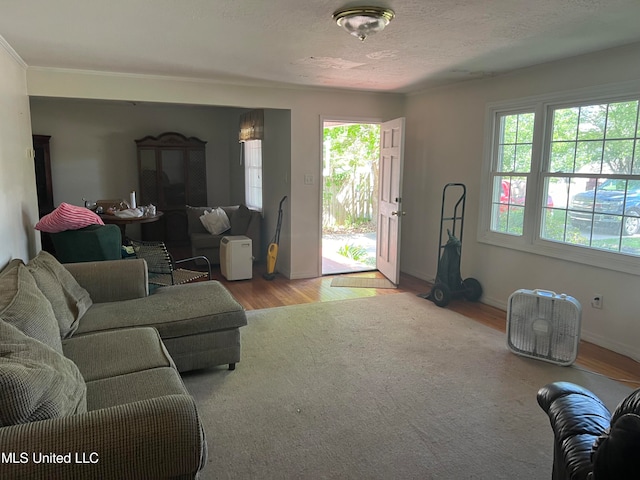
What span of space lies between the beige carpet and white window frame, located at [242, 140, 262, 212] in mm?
3151

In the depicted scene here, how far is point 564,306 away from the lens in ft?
10.5

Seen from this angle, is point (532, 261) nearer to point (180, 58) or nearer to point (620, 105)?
point (620, 105)

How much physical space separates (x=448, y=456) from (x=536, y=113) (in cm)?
309

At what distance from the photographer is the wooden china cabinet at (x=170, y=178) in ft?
23.5

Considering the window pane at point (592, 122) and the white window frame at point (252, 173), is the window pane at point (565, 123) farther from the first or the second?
the white window frame at point (252, 173)

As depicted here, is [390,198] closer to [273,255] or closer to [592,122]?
[273,255]

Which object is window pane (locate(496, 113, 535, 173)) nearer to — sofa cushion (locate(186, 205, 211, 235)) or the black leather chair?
the black leather chair

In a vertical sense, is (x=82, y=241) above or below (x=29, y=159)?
below

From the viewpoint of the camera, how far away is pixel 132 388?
1.91m

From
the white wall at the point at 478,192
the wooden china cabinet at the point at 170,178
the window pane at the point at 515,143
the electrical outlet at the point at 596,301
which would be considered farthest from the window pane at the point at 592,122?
the wooden china cabinet at the point at 170,178

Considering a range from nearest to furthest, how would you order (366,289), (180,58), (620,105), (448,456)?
1. (448,456)
2. (620,105)
3. (180,58)
4. (366,289)

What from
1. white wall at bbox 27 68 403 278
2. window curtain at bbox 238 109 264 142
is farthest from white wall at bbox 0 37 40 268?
window curtain at bbox 238 109 264 142

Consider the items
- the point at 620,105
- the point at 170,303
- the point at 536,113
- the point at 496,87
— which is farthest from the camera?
the point at 496,87

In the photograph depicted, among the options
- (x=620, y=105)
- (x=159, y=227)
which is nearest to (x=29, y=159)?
(x=159, y=227)
